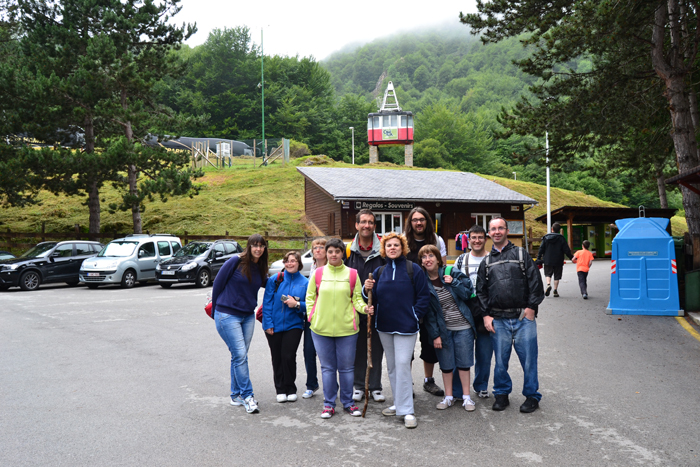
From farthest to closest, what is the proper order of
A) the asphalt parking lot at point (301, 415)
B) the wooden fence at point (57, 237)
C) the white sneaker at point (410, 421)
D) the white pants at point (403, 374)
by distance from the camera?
the wooden fence at point (57, 237)
the white pants at point (403, 374)
the white sneaker at point (410, 421)
the asphalt parking lot at point (301, 415)

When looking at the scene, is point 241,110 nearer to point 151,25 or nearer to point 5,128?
point 151,25

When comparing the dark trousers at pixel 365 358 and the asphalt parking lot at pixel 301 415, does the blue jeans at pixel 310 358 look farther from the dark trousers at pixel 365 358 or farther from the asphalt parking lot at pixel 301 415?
the dark trousers at pixel 365 358

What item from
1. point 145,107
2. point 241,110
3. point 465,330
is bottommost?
point 465,330

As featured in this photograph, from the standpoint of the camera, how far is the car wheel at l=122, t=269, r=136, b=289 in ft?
62.6

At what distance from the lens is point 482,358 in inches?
220

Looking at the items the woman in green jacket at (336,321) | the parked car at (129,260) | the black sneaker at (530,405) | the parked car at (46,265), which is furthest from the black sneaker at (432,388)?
the parked car at (46,265)

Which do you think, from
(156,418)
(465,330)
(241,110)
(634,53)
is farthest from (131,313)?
(241,110)

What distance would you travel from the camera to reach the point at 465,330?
17.5 ft

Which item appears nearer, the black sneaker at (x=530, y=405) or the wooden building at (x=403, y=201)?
the black sneaker at (x=530, y=405)

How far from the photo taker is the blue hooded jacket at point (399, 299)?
4.94 meters

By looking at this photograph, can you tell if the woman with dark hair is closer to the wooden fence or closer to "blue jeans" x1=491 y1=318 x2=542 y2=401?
"blue jeans" x1=491 y1=318 x2=542 y2=401

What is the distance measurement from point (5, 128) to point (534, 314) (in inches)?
945

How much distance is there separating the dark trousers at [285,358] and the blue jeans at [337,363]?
43cm

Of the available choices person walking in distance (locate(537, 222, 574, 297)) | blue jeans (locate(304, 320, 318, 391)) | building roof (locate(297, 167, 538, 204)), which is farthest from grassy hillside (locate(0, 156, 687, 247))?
blue jeans (locate(304, 320, 318, 391))
